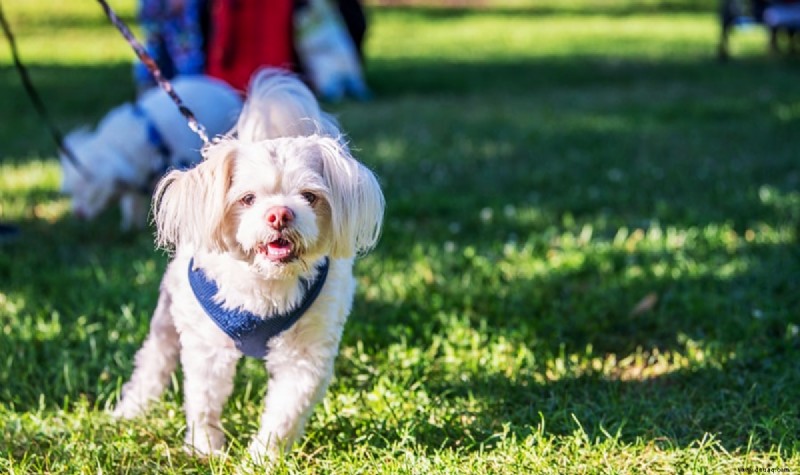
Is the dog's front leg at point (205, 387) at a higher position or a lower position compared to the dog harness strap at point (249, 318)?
lower

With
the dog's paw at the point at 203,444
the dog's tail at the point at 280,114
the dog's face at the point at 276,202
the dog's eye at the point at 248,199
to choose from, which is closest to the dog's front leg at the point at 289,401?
the dog's paw at the point at 203,444

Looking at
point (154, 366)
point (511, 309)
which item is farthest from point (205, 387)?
point (511, 309)

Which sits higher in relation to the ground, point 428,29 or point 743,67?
point 743,67

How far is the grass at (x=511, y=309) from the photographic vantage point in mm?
3174

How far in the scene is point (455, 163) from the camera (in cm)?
765

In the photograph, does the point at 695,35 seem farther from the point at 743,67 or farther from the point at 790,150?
the point at 790,150

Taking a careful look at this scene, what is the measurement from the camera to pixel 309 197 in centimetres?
279

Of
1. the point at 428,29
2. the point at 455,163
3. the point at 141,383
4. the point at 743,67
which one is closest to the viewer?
the point at 141,383

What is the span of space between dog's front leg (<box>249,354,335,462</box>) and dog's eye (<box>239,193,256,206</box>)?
53 cm

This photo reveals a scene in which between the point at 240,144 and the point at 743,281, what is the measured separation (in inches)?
113

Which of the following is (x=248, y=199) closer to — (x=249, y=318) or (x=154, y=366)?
(x=249, y=318)

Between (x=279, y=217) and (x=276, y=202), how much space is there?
0.20 feet

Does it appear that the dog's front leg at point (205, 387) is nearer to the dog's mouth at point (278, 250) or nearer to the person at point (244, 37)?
the dog's mouth at point (278, 250)

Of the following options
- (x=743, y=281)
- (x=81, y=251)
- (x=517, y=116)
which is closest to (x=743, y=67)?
(x=517, y=116)
